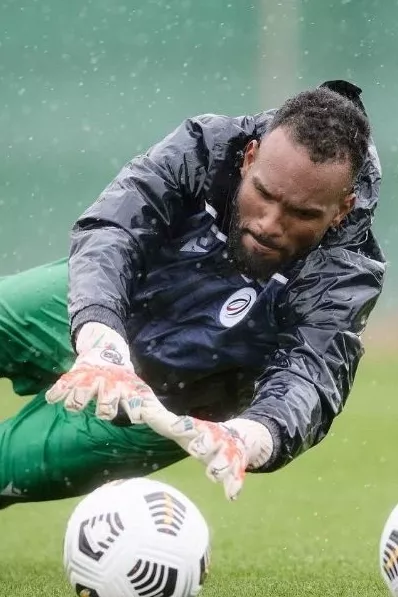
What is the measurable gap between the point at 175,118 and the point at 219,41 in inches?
29.2

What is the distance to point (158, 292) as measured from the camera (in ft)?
14.0

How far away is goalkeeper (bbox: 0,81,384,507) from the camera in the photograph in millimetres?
3678

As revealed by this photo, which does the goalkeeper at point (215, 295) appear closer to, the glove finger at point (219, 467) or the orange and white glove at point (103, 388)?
the orange and white glove at point (103, 388)

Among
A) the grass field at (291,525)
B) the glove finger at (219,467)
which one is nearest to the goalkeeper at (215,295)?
the glove finger at (219,467)

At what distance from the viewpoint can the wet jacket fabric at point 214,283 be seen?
12.6ft

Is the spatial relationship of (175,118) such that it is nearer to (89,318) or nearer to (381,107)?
(381,107)

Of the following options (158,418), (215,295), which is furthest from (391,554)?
(158,418)

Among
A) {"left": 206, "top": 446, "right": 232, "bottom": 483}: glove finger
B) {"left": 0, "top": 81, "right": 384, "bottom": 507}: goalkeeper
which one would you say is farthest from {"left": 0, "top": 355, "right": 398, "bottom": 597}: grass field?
{"left": 206, "top": 446, "right": 232, "bottom": 483}: glove finger

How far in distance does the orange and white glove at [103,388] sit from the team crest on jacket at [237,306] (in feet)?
3.20

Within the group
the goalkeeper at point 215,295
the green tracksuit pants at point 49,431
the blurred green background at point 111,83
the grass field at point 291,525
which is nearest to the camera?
the goalkeeper at point 215,295

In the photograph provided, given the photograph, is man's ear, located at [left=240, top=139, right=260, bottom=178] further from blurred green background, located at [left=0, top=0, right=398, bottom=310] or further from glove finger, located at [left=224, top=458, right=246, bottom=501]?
blurred green background, located at [left=0, top=0, right=398, bottom=310]

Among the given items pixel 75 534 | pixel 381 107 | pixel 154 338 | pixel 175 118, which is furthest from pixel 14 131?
pixel 75 534

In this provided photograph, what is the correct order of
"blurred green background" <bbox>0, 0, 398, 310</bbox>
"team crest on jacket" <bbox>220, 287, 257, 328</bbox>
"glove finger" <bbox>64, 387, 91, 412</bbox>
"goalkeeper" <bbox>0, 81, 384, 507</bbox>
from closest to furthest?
"glove finger" <bbox>64, 387, 91, 412</bbox>
"goalkeeper" <bbox>0, 81, 384, 507</bbox>
"team crest on jacket" <bbox>220, 287, 257, 328</bbox>
"blurred green background" <bbox>0, 0, 398, 310</bbox>

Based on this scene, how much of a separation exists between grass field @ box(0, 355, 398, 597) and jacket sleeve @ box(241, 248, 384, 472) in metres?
1.18
